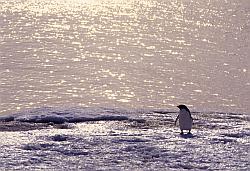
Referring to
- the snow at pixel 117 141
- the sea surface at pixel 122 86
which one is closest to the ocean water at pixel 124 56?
the sea surface at pixel 122 86

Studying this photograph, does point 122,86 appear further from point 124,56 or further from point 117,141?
point 117,141

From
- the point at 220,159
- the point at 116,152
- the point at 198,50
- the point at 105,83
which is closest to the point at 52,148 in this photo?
the point at 116,152

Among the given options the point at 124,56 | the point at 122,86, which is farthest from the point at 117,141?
the point at 124,56

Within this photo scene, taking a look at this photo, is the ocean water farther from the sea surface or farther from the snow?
the snow

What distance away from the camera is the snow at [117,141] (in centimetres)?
1287

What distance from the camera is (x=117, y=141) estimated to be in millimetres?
14625

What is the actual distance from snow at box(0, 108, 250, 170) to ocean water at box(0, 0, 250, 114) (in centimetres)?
233

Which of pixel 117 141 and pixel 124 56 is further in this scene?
pixel 124 56

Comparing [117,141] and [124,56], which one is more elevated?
[124,56]

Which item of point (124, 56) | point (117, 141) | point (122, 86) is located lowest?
point (117, 141)

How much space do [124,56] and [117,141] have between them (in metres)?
14.2

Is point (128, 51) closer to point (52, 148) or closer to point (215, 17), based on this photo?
point (215, 17)

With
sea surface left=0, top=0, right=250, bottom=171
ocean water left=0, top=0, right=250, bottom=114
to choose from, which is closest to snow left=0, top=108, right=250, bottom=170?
sea surface left=0, top=0, right=250, bottom=171

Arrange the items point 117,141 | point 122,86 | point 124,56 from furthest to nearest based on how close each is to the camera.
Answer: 1. point 124,56
2. point 122,86
3. point 117,141
